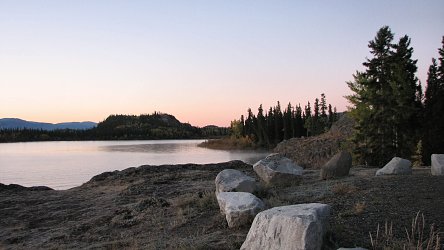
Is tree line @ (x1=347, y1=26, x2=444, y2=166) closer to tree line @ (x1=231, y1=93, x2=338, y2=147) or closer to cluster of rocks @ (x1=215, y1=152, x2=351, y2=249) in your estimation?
cluster of rocks @ (x1=215, y1=152, x2=351, y2=249)

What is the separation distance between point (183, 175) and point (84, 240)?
10829 mm

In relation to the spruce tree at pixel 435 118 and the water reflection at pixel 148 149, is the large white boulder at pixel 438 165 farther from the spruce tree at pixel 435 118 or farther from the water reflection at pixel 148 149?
the water reflection at pixel 148 149

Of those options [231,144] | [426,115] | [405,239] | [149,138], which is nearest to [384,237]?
[405,239]

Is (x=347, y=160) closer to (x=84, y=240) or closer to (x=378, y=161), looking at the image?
(x=84, y=240)

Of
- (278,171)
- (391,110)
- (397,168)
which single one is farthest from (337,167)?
(391,110)

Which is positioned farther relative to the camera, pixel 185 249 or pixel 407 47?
pixel 407 47

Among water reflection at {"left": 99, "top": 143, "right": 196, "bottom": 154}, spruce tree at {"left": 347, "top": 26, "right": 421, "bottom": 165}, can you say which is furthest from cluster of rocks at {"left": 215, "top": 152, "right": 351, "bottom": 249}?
water reflection at {"left": 99, "top": 143, "right": 196, "bottom": 154}

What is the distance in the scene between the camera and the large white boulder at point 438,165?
46.6 ft

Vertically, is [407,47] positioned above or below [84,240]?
above

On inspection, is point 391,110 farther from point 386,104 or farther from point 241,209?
point 241,209

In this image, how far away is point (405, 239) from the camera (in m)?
7.77

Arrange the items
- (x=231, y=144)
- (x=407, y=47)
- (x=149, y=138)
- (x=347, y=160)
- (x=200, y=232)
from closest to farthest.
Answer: (x=200, y=232) < (x=347, y=160) < (x=407, y=47) < (x=231, y=144) < (x=149, y=138)

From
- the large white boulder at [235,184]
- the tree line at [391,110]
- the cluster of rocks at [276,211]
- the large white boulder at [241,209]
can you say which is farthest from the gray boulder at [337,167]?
the tree line at [391,110]

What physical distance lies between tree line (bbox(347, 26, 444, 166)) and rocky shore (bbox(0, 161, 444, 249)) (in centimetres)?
1974
